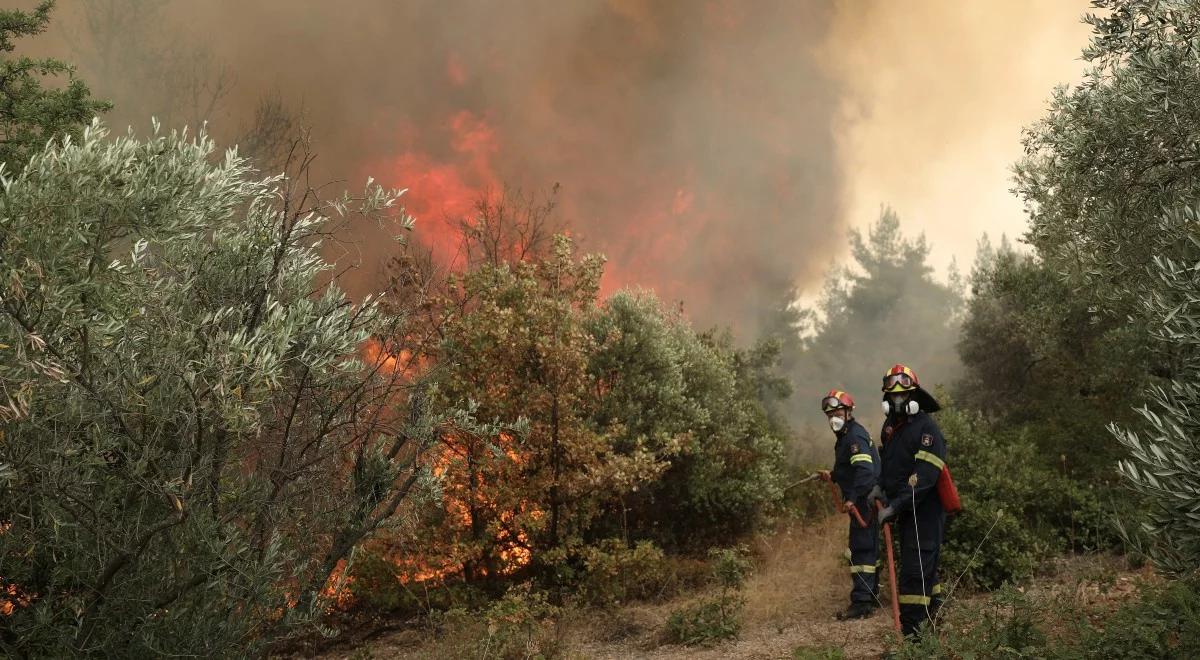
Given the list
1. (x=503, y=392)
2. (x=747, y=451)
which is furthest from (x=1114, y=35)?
(x=747, y=451)

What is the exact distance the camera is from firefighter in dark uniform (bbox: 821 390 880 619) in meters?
9.58

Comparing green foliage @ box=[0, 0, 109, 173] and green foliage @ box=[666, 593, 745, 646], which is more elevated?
green foliage @ box=[0, 0, 109, 173]

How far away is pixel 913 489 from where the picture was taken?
761 centimetres

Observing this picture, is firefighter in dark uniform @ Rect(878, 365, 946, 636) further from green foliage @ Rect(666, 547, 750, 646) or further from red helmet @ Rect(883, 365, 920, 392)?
green foliage @ Rect(666, 547, 750, 646)

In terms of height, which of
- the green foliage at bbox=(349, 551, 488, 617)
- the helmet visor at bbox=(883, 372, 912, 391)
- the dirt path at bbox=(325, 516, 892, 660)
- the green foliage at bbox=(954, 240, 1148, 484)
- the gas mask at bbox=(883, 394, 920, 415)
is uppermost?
the green foliage at bbox=(954, 240, 1148, 484)

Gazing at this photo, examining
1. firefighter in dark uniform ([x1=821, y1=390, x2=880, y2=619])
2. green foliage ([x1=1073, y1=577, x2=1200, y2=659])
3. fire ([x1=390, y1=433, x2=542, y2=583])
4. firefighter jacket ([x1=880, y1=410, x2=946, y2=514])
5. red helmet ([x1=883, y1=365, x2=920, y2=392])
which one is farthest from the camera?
fire ([x1=390, y1=433, x2=542, y2=583])

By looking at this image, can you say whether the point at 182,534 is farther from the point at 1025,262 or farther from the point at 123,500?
the point at 1025,262

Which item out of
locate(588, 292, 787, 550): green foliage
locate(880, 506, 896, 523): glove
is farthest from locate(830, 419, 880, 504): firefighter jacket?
locate(588, 292, 787, 550): green foliage

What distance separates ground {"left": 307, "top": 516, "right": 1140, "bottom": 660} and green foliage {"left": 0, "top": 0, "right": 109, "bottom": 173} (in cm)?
1027

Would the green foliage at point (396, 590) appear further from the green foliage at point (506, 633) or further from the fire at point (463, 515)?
the green foliage at point (506, 633)

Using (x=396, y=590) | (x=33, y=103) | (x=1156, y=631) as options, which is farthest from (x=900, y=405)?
(x=33, y=103)

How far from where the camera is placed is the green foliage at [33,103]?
13750mm

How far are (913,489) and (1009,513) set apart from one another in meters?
3.52

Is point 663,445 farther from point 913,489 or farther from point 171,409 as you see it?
point 171,409
